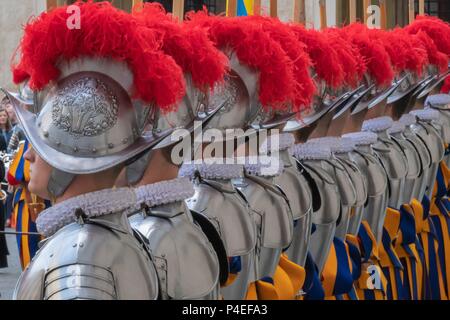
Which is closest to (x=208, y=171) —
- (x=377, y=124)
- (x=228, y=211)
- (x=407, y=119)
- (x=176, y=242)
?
(x=228, y=211)

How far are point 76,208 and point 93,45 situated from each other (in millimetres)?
478

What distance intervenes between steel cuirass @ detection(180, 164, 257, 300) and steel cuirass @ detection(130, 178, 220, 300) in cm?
31

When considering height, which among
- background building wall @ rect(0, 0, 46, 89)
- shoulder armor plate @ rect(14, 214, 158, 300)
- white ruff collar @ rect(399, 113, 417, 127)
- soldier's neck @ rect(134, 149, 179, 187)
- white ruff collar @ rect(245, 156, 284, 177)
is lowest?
shoulder armor plate @ rect(14, 214, 158, 300)

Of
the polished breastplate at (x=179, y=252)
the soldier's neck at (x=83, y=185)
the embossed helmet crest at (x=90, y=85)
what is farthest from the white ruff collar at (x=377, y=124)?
the soldier's neck at (x=83, y=185)

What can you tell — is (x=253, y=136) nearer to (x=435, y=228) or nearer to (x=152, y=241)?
(x=152, y=241)

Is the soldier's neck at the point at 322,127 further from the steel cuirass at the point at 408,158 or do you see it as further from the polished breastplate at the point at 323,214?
the steel cuirass at the point at 408,158

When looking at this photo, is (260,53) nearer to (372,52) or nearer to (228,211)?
(228,211)

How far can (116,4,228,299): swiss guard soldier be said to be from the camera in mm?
3328

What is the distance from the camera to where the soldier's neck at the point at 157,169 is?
11.8ft

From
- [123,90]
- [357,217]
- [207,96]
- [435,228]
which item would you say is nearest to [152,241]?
[123,90]

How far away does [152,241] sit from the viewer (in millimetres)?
3314

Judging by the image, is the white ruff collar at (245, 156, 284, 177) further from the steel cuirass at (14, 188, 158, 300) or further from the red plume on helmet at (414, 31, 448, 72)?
the red plume on helmet at (414, 31, 448, 72)

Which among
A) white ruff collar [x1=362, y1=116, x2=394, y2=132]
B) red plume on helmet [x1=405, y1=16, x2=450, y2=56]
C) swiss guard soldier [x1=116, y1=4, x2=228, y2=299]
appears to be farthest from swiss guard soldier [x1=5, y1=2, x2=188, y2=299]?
red plume on helmet [x1=405, y1=16, x2=450, y2=56]

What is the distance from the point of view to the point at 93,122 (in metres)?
3.22
